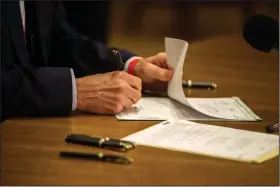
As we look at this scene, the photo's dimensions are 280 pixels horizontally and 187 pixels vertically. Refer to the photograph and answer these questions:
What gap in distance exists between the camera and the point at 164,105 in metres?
1.32

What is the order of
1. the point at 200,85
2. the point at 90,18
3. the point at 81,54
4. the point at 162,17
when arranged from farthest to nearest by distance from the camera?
the point at 162,17
the point at 90,18
the point at 81,54
the point at 200,85

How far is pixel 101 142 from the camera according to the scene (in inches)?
39.1


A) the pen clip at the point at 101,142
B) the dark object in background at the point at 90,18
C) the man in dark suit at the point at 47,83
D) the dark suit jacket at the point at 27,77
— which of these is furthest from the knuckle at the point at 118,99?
the dark object in background at the point at 90,18

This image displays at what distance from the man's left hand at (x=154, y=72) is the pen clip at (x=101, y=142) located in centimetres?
43

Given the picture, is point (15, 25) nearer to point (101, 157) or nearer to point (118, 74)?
point (118, 74)

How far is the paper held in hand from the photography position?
121cm

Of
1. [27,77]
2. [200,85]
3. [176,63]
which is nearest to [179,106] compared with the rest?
[176,63]

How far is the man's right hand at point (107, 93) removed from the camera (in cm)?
124

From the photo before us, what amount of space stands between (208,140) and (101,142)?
0.20 meters

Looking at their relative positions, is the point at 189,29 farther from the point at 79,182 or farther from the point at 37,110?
the point at 79,182

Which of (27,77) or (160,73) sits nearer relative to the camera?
(27,77)

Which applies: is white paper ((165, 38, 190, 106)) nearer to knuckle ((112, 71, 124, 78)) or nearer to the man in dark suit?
the man in dark suit

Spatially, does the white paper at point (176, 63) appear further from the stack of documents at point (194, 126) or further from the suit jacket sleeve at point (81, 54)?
the suit jacket sleeve at point (81, 54)

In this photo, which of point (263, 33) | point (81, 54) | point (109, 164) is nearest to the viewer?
point (109, 164)
